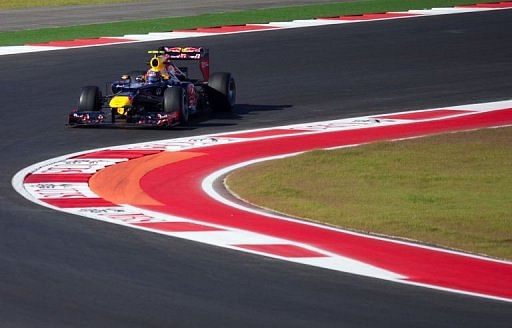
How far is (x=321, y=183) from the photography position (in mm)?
16391

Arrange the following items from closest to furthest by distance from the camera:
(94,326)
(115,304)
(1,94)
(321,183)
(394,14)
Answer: (94,326), (115,304), (321,183), (1,94), (394,14)

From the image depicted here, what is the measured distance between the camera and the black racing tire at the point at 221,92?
22.5 m

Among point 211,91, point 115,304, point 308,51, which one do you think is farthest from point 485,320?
point 308,51

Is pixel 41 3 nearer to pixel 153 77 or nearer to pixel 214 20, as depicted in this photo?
pixel 214 20

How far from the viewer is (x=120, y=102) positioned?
67.9ft

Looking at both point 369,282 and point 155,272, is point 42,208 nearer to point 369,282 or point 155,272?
point 155,272

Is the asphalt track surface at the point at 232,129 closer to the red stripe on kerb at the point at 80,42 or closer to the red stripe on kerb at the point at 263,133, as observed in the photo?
the red stripe on kerb at the point at 263,133

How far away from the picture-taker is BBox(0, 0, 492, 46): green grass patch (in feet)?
105

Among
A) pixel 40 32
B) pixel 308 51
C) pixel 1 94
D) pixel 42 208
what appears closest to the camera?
pixel 42 208

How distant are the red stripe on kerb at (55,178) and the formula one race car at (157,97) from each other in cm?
379

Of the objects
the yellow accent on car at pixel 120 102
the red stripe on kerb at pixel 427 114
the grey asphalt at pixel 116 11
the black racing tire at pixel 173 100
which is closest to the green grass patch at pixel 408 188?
the red stripe on kerb at pixel 427 114

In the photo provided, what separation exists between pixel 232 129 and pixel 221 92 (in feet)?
5.18

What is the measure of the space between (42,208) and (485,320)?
19.7ft

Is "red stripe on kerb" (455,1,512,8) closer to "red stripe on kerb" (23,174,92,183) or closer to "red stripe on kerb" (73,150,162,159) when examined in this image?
"red stripe on kerb" (73,150,162,159)
